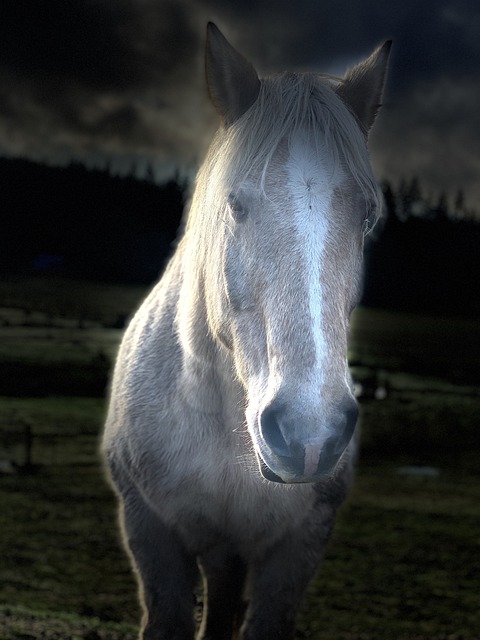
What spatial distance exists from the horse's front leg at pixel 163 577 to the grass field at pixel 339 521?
1604mm

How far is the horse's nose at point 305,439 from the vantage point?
1.69 metres

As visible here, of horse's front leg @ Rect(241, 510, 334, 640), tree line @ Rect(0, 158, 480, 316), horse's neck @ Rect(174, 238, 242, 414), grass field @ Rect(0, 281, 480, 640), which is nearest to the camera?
horse's neck @ Rect(174, 238, 242, 414)

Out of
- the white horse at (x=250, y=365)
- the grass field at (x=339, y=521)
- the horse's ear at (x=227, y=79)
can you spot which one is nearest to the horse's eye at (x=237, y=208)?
the white horse at (x=250, y=365)

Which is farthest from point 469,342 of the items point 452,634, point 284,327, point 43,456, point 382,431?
point 284,327

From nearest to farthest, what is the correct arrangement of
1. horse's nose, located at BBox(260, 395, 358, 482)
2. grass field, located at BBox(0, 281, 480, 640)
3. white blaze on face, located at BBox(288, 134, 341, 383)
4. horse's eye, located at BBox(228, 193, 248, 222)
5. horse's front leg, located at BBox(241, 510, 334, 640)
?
horse's nose, located at BBox(260, 395, 358, 482) < white blaze on face, located at BBox(288, 134, 341, 383) < horse's eye, located at BBox(228, 193, 248, 222) < horse's front leg, located at BBox(241, 510, 334, 640) < grass field, located at BBox(0, 281, 480, 640)

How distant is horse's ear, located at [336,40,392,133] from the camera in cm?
238

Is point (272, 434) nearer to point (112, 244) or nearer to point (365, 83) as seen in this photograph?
point (365, 83)

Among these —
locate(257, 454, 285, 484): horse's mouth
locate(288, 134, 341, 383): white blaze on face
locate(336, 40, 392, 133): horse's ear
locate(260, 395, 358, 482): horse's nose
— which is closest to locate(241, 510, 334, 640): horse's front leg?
locate(257, 454, 285, 484): horse's mouth

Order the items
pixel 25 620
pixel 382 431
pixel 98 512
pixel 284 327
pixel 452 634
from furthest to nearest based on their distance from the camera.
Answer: pixel 382 431 < pixel 98 512 < pixel 452 634 < pixel 25 620 < pixel 284 327

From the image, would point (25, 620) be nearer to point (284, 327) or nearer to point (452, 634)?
point (284, 327)

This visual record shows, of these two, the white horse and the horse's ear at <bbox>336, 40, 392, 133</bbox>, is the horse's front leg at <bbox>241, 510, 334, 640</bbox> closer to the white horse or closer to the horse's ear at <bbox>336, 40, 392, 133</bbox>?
the white horse

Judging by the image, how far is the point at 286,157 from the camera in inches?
81.8

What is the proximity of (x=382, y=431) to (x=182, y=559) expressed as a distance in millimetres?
22066

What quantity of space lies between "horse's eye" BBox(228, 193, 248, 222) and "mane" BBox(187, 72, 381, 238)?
4 cm
